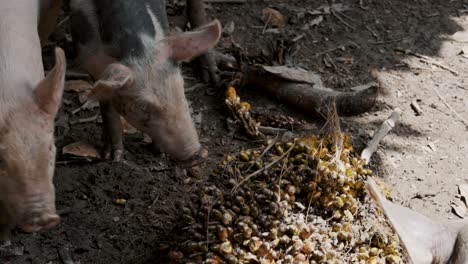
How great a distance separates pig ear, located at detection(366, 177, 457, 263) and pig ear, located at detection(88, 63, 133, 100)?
1294 mm

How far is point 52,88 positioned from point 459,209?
2445 mm

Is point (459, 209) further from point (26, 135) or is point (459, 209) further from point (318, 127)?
point (26, 135)

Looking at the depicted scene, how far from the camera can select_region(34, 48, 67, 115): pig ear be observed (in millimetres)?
2938

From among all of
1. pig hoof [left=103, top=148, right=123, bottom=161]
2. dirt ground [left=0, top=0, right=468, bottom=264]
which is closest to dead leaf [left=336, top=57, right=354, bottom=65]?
dirt ground [left=0, top=0, right=468, bottom=264]

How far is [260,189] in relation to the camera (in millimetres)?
3164

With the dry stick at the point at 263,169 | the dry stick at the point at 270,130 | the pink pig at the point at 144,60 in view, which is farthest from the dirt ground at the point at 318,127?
the pink pig at the point at 144,60

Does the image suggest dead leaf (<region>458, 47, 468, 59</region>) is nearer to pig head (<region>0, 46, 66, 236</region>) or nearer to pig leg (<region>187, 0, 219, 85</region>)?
pig leg (<region>187, 0, 219, 85</region>)

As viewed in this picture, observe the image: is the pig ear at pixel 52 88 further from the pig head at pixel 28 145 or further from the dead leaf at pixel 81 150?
the dead leaf at pixel 81 150

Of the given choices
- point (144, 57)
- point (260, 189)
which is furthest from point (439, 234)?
point (144, 57)

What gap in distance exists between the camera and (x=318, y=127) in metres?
4.52

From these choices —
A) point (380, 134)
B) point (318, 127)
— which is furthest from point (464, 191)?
point (318, 127)

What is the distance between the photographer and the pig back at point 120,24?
356 cm

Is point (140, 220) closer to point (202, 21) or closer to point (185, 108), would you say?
point (185, 108)

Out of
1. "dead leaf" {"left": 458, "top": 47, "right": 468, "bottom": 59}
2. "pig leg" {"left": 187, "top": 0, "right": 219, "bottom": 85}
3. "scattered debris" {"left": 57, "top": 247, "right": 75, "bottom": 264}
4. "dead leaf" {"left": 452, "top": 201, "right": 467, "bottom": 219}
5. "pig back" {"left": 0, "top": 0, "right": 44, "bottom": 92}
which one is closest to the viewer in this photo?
"pig back" {"left": 0, "top": 0, "right": 44, "bottom": 92}
